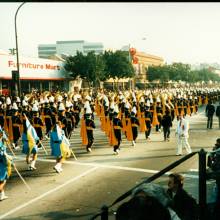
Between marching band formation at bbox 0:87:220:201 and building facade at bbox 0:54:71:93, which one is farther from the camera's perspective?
building facade at bbox 0:54:71:93

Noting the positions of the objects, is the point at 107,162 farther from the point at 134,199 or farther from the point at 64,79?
the point at 64,79

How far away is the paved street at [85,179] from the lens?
8.58 m

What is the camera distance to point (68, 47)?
149 m

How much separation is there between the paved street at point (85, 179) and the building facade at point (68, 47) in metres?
130

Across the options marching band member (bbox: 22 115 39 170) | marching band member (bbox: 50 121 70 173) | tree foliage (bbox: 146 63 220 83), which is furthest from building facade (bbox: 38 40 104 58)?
marching band member (bbox: 50 121 70 173)

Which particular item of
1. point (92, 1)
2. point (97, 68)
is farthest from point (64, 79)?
point (92, 1)

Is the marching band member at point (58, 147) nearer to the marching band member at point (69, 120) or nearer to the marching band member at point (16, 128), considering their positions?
the marching band member at point (16, 128)

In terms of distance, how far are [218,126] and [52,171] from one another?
47.1ft

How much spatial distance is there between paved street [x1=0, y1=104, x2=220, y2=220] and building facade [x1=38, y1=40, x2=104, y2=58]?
13013 cm

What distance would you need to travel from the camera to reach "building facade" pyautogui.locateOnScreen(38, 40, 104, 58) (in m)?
147

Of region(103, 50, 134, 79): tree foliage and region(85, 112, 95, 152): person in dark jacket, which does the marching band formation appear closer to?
region(85, 112, 95, 152): person in dark jacket

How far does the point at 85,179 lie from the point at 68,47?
141446mm

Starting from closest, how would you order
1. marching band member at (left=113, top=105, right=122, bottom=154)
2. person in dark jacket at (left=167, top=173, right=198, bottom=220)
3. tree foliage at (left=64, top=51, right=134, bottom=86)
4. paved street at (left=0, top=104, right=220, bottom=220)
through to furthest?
person in dark jacket at (left=167, top=173, right=198, bottom=220)
paved street at (left=0, top=104, right=220, bottom=220)
marching band member at (left=113, top=105, right=122, bottom=154)
tree foliage at (left=64, top=51, right=134, bottom=86)

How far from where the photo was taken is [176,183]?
15.4 feet
